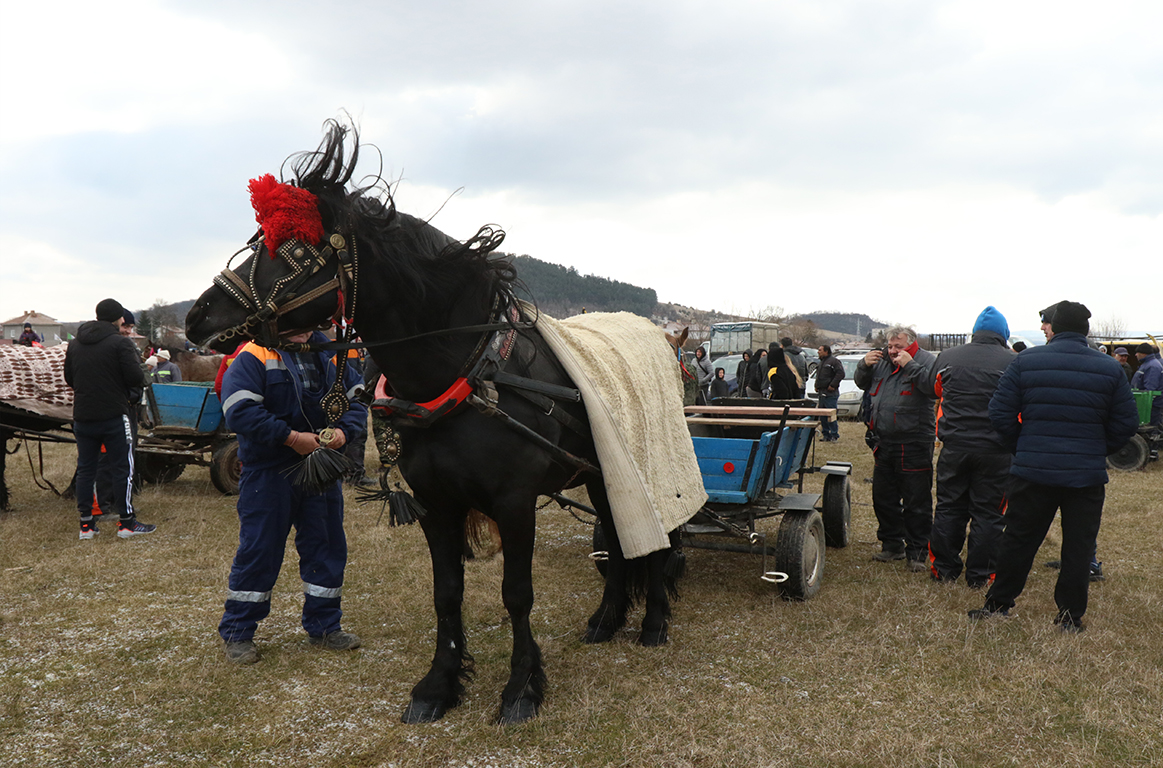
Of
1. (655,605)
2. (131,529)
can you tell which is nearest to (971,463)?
(655,605)

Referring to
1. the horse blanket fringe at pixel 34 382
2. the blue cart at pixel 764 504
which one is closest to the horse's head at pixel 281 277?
the blue cart at pixel 764 504

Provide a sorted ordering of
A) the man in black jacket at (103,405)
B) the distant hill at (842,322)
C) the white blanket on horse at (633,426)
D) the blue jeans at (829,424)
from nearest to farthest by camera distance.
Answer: the white blanket on horse at (633,426), the man in black jacket at (103,405), the blue jeans at (829,424), the distant hill at (842,322)

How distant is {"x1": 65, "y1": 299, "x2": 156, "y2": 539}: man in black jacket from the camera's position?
638 centimetres

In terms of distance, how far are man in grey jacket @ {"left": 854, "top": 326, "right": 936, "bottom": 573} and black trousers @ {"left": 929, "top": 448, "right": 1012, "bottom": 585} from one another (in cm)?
37

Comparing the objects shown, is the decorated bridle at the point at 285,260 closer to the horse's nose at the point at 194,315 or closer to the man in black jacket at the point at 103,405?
the horse's nose at the point at 194,315

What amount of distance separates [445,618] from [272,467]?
1.32m

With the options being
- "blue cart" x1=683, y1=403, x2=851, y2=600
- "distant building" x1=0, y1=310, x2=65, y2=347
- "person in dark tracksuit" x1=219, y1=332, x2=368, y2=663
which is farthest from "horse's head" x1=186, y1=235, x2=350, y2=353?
"distant building" x1=0, y1=310, x2=65, y2=347

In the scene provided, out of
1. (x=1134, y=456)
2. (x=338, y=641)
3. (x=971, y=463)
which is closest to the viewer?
(x=338, y=641)

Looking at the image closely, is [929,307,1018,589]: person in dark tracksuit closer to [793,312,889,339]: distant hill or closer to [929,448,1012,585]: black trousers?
Answer: [929,448,1012,585]: black trousers

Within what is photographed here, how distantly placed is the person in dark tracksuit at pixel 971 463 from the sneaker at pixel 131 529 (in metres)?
6.89

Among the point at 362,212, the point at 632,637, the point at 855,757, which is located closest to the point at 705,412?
the point at 632,637

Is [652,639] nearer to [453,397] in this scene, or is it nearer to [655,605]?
[655,605]

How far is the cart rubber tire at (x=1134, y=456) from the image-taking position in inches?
406

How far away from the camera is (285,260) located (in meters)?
2.67
